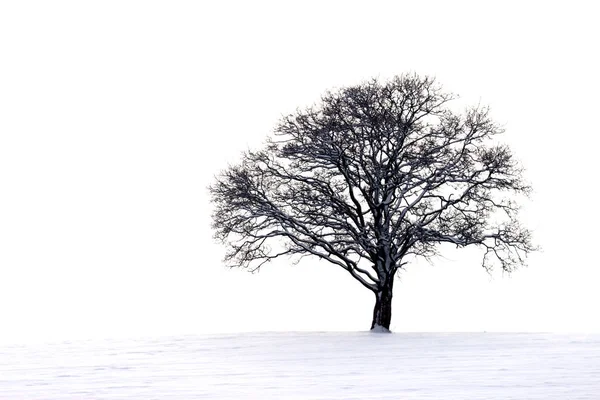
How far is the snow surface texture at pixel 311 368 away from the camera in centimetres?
1524

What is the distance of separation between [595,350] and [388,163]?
12.1 metres

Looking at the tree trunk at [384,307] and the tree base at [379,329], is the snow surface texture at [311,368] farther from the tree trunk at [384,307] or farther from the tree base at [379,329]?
the tree trunk at [384,307]

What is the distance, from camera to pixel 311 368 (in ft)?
63.8

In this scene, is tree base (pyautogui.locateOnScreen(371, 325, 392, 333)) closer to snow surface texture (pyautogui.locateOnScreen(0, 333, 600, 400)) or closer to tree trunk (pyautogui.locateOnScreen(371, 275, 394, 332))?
tree trunk (pyautogui.locateOnScreen(371, 275, 394, 332))

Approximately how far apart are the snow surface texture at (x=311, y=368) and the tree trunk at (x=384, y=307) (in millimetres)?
4277

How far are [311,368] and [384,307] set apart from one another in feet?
48.7

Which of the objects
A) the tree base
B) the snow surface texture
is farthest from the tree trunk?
the snow surface texture

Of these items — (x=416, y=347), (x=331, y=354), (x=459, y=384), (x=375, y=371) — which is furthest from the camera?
(x=416, y=347)

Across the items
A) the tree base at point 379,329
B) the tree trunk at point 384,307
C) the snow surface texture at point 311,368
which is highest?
the tree trunk at point 384,307

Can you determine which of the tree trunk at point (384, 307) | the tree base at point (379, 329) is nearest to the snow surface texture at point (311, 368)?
→ the tree base at point (379, 329)

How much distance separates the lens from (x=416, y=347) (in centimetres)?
2506

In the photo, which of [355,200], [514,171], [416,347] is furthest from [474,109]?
[416,347]

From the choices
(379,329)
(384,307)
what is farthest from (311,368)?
(384,307)

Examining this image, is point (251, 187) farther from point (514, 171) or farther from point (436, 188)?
point (514, 171)
